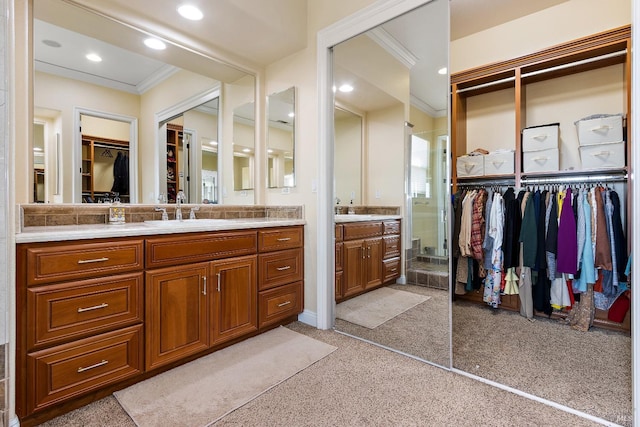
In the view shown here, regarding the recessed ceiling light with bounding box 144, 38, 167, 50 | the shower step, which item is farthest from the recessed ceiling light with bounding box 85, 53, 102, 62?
the shower step

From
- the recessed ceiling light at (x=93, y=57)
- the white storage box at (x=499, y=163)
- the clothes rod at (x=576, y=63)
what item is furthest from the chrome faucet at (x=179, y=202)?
the clothes rod at (x=576, y=63)

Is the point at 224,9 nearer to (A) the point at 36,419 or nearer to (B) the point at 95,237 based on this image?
(B) the point at 95,237

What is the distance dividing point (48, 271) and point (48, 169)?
2.63ft

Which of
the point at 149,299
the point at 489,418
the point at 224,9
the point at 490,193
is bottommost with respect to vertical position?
the point at 489,418

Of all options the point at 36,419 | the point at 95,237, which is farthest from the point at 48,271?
the point at 36,419

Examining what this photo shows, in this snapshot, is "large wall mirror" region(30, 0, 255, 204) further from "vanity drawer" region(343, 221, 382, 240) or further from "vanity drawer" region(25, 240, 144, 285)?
"vanity drawer" region(343, 221, 382, 240)

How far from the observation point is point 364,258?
8.89ft

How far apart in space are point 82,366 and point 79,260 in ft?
1.67

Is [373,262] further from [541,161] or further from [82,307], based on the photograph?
[82,307]

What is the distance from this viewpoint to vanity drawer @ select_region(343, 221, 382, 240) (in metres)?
2.63

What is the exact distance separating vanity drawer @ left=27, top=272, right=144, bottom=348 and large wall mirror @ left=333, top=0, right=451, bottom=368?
1557 mm

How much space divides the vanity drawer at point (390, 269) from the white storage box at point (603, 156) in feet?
5.65

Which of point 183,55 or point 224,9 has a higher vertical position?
point 224,9

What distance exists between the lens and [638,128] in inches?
50.8
